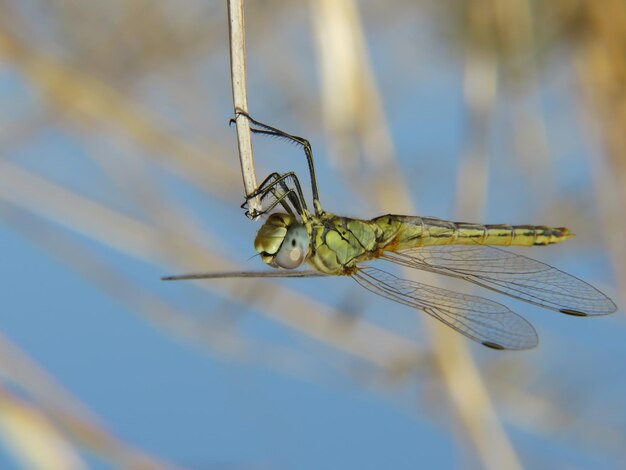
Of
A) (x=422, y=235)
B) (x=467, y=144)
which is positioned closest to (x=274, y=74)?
(x=467, y=144)

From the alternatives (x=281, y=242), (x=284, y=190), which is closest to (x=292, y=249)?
(x=281, y=242)

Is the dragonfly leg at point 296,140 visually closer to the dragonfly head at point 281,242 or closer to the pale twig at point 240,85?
the dragonfly head at point 281,242

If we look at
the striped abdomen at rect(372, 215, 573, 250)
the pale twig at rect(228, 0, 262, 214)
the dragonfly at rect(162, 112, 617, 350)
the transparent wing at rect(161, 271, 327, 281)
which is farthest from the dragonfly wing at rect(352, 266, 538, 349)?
the pale twig at rect(228, 0, 262, 214)

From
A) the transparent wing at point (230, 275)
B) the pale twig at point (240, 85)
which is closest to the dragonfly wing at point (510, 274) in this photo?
the transparent wing at point (230, 275)

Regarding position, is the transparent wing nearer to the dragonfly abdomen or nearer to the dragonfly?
the dragonfly

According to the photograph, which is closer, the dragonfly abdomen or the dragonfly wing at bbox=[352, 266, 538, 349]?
the dragonfly wing at bbox=[352, 266, 538, 349]

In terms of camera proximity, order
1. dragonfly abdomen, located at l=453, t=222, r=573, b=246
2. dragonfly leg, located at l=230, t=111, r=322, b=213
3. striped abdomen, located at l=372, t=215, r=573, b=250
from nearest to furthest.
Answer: dragonfly leg, located at l=230, t=111, r=322, b=213
striped abdomen, located at l=372, t=215, r=573, b=250
dragonfly abdomen, located at l=453, t=222, r=573, b=246

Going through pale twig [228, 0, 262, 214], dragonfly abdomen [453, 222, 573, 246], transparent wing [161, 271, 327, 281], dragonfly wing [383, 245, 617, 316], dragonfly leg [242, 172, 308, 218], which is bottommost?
transparent wing [161, 271, 327, 281]
